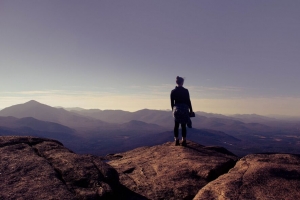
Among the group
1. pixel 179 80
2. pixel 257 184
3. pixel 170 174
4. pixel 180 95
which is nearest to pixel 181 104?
pixel 180 95

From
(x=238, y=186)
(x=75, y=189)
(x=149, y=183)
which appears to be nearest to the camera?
(x=75, y=189)

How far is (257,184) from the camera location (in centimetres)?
870

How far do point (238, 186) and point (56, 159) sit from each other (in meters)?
8.38

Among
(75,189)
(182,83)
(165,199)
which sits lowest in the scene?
(165,199)

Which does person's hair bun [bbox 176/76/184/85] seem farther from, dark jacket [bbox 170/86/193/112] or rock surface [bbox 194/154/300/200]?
rock surface [bbox 194/154/300/200]

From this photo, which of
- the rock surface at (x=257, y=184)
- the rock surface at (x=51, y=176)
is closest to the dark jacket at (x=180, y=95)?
the rock surface at (x=257, y=184)

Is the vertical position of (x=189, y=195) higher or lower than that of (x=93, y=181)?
lower

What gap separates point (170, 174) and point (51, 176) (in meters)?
5.60

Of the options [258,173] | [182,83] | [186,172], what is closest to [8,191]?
[186,172]

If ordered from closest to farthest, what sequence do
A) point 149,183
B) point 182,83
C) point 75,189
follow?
point 75,189 → point 149,183 → point 182,83

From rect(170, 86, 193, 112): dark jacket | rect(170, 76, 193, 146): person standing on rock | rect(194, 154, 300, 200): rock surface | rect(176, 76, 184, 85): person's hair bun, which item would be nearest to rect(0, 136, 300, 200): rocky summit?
rect(194, 154, 300, 200): rock surface

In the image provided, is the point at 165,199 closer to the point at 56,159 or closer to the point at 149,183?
the point at 149,183

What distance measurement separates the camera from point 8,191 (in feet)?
23.8

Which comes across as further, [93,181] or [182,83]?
[182,83]
